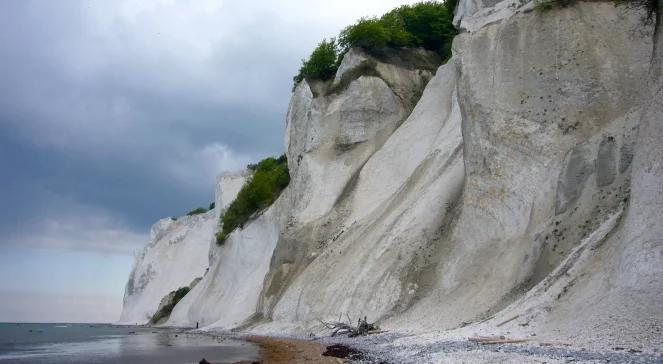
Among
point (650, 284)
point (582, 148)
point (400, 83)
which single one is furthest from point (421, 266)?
point (400, 83)

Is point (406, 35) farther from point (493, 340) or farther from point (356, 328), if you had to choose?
point (493, 340)

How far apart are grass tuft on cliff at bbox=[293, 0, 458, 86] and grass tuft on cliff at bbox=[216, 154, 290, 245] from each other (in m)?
9.40

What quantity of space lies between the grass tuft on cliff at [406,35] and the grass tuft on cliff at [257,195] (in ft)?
30.8

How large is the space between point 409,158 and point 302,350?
44.2 ft

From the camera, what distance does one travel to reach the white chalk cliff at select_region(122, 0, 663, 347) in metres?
11.2

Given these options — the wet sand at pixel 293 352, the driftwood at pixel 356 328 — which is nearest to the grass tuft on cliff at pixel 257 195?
the wet sand at pixel 293 352

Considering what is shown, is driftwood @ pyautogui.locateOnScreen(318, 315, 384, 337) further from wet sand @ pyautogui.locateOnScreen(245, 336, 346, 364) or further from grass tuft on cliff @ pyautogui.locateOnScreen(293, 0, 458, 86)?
grass tuft on cliff @ pyautogui.locateOnScreen(293, 0, 458, 86)

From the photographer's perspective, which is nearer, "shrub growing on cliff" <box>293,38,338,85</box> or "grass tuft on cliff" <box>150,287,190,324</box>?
"shrub growing on cliff" <box>293,38,338,85</box>

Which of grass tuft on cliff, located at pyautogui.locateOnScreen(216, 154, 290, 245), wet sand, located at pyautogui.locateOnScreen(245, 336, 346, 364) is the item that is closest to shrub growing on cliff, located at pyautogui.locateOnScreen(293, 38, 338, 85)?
grass tuft on cliff, located at pyautogui.locateOnScreen(216, 154, 290, 245)

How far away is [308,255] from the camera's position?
92.4 feet

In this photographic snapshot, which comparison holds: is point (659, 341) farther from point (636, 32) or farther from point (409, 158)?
point (409, 158)

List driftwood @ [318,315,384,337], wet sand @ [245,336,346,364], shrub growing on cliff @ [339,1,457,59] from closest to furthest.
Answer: wet sand @ [245,336,346,364]
driftwood @ [318,315,384,337]
shrub growing on cliff @ [339,1,457,59]

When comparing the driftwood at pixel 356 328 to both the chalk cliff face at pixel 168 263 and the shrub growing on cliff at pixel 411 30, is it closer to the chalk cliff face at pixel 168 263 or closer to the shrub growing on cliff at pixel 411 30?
the shrub growing on cliff at pixel 411 30

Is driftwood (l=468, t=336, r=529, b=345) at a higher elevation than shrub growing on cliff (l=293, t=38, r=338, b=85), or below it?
below
